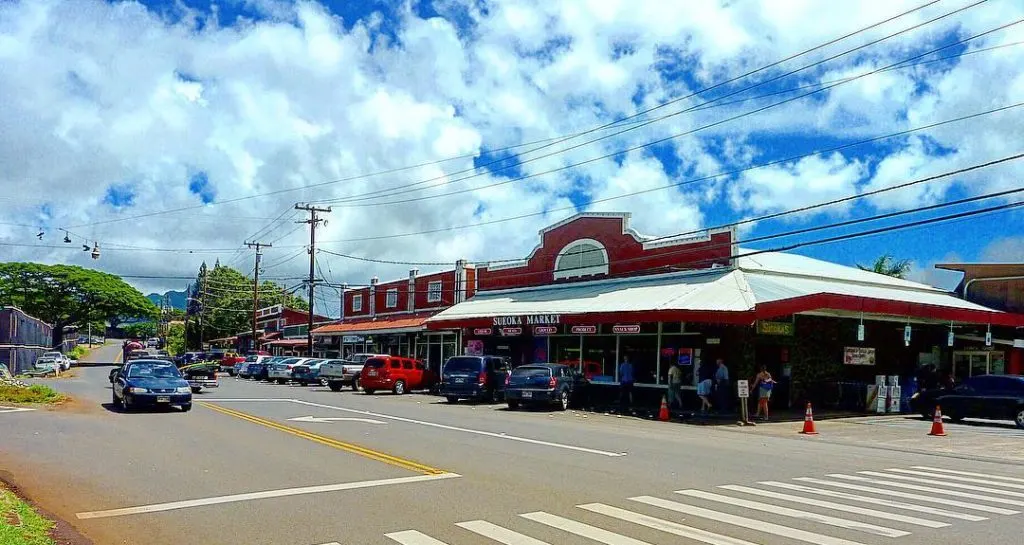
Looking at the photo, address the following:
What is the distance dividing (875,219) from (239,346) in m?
84.7

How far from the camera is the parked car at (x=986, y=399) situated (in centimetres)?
2303

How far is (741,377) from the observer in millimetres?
26484

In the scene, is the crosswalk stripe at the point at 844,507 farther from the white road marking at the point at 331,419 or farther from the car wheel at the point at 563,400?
the car wheel at the point at 563,400

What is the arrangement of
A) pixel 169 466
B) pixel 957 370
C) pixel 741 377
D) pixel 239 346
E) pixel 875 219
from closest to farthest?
pixel 169 466 → pixel 875 219 → pixel 741 377 → pixel 957 370 → pixel 239 346

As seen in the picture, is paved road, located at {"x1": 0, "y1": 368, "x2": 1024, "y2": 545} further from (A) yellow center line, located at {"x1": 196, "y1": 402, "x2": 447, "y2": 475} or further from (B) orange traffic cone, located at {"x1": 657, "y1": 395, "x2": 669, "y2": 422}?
(B) orange traffic cone, located at {"x1": 657, "y1": 395, "x2": 669, "y2": 422}

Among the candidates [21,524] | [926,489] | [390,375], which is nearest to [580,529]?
[21,524]

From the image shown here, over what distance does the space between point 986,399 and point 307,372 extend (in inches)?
1258

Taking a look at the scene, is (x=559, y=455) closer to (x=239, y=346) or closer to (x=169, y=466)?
(x=169, y=466)

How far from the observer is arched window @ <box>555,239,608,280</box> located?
33.8 meters

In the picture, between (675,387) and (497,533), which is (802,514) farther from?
(675,387)

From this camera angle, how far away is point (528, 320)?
30953 millimetres

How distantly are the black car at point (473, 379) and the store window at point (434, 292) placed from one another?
1506 cm

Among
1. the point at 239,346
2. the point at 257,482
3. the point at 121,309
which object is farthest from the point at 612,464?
the point at 239,346

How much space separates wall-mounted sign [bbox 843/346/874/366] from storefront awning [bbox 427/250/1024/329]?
193 cm
